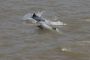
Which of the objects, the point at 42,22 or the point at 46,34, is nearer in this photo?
the point at 46,34

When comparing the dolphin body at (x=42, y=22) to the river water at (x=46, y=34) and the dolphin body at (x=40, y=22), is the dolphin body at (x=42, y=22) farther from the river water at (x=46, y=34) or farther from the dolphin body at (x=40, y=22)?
→ the river water at (x=46, y=34)

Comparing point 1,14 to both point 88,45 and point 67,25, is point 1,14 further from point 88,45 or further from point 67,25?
point 88,45

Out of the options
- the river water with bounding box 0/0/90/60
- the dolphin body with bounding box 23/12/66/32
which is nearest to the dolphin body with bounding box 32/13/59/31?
the dolphin body with bounding box 23/12/66/32

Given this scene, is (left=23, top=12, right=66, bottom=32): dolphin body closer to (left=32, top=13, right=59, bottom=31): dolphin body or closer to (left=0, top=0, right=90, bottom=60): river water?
(left=32, top=13, right=59, bottom=31): dolphin body

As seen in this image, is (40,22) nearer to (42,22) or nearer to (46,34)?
(42,22)

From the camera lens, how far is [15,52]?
10695mm

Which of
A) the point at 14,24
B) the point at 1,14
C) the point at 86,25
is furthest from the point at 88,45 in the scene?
the point at 1,14

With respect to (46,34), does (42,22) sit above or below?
above

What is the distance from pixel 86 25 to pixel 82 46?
6.85 ft

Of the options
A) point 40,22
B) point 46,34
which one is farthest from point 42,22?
point 46,34

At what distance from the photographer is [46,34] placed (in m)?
12.3

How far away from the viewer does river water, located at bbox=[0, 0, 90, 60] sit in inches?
415

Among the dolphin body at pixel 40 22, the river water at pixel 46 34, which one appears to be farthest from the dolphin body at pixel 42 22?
the river water at pixel 46 34

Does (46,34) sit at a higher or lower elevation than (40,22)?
lower
